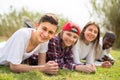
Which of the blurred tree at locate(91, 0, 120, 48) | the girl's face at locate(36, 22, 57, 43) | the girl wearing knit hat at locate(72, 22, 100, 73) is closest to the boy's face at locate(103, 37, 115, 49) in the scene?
the girl wearing knit hat at locate(72, 22, 100, 73)

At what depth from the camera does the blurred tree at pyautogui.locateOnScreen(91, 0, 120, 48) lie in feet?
57.4

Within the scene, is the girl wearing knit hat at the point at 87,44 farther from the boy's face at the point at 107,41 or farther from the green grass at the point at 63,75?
the boy's face at the point at 107,41

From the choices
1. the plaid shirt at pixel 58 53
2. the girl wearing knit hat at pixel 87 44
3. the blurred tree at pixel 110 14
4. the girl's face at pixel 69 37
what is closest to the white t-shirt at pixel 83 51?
the girl wearing knit hat at pixel 87 44

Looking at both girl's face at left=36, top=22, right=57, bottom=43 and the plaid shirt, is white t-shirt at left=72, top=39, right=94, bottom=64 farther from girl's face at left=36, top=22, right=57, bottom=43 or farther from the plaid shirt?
girl's face at left=36, top=22, right=57, bottom=43

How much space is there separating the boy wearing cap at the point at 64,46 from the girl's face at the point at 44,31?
0.70 meters

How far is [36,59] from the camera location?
15.0 ft

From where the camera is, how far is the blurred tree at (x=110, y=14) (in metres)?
17.5

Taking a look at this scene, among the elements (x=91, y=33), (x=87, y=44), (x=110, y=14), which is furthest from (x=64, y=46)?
(x=110, y=14)

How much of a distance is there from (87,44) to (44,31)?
1598 millimetres

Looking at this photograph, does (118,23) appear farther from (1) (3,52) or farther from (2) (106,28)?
(1) (3,52)

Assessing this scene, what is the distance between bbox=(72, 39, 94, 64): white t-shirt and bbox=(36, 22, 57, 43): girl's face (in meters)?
1.22

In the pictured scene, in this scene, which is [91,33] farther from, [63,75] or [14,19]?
[14,19]

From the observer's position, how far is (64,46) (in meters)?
4.79

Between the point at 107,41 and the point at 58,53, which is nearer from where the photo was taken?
the point at 58,53
